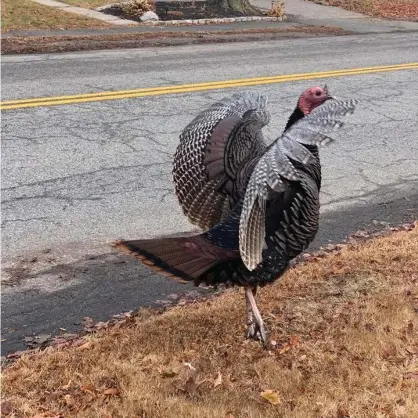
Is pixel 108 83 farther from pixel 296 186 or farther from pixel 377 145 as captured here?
pixel 296 186

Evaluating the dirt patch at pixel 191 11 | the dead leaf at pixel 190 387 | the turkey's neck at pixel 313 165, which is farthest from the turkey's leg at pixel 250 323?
the dirt patch at pixel 191 11

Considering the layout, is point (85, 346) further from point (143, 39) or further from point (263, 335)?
point (143, 39)

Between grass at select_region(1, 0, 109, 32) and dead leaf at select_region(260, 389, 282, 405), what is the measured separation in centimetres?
1328

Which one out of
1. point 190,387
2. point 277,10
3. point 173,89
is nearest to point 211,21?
point 277,10

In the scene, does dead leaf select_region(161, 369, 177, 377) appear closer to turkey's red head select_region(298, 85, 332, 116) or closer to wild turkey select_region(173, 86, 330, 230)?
wild turkey select_region(173, 86, 330, 230)

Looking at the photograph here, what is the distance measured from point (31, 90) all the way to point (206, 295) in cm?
605

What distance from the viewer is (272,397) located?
11.0 ft

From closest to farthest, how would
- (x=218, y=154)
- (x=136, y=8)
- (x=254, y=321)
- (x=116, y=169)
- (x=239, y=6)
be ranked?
(x=218, y=154) → (x=254, y=321) → (x=116, y=169) → (x=136, y=8) → (x=239, y=6)

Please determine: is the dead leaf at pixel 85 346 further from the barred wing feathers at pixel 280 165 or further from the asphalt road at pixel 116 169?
the barred wing feathers at pixel 280 165

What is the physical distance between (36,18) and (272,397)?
14496 millimetres

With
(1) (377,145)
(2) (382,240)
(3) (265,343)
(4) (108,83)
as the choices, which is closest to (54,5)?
(4) (108,83)

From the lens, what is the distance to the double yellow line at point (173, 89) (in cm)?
915

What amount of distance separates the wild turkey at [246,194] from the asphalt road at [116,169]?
3.64ft

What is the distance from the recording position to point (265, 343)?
390 cm
